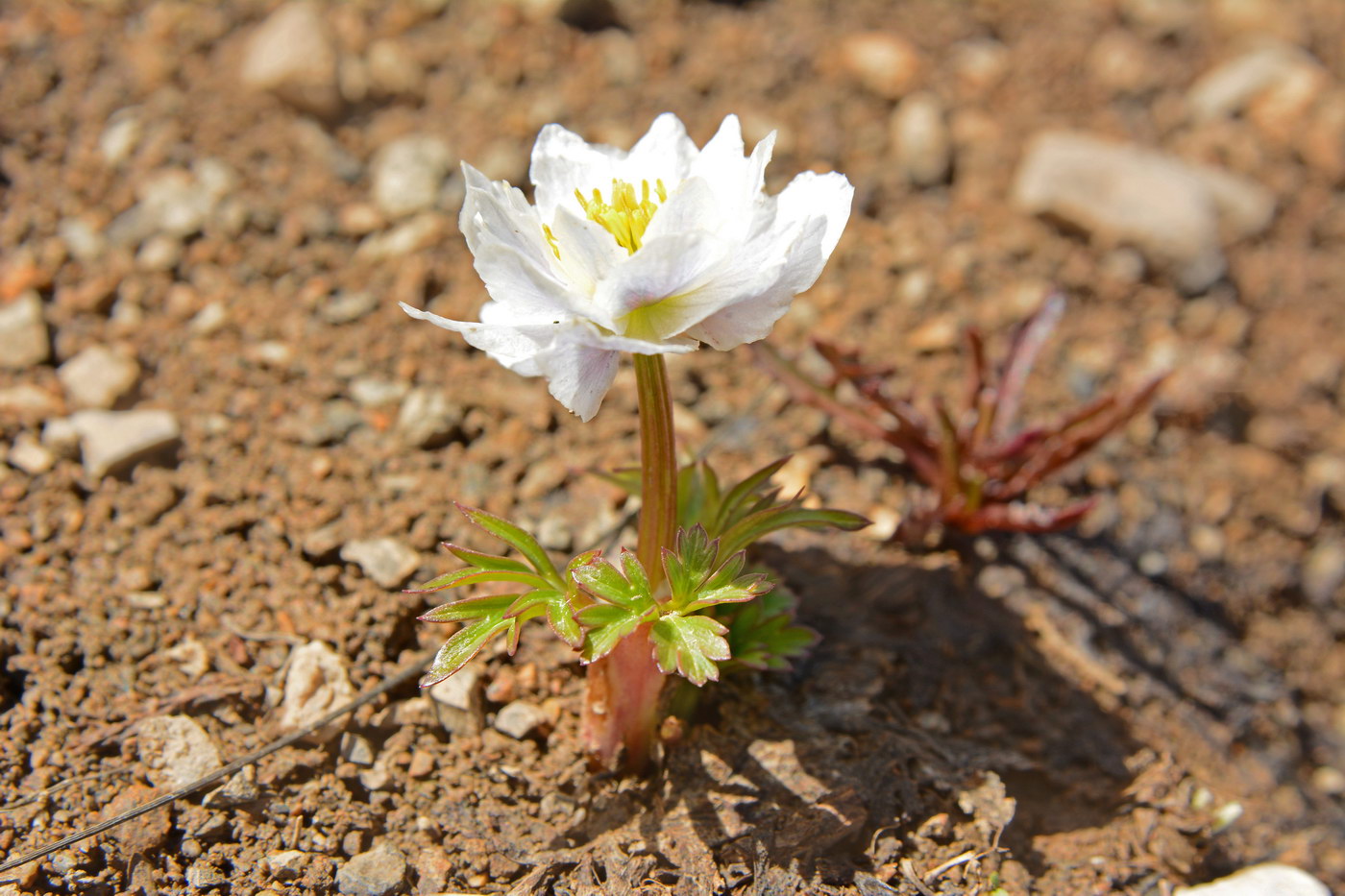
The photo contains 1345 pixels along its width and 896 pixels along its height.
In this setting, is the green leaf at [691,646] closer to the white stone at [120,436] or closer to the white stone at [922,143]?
the white stone at [120,436]

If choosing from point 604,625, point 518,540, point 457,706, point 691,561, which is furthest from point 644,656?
point 457,706

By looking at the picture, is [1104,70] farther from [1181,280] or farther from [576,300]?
[576,300]

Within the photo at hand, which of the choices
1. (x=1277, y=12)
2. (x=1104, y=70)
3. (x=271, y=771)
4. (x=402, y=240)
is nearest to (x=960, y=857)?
(x=271, y=771)

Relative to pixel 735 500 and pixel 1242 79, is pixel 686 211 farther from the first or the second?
pixel 1242 79

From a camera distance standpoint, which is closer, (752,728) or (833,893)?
(833,893)

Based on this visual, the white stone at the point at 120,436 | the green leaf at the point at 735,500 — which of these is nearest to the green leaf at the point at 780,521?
the green leaf at the point at 735,500

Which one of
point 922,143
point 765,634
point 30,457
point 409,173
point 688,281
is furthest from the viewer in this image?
point 922,143

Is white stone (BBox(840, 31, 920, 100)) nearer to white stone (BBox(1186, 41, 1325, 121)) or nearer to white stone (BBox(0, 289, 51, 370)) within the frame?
white stone (BBox(1186, 41, 1325, 121))

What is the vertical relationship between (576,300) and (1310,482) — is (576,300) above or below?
above
